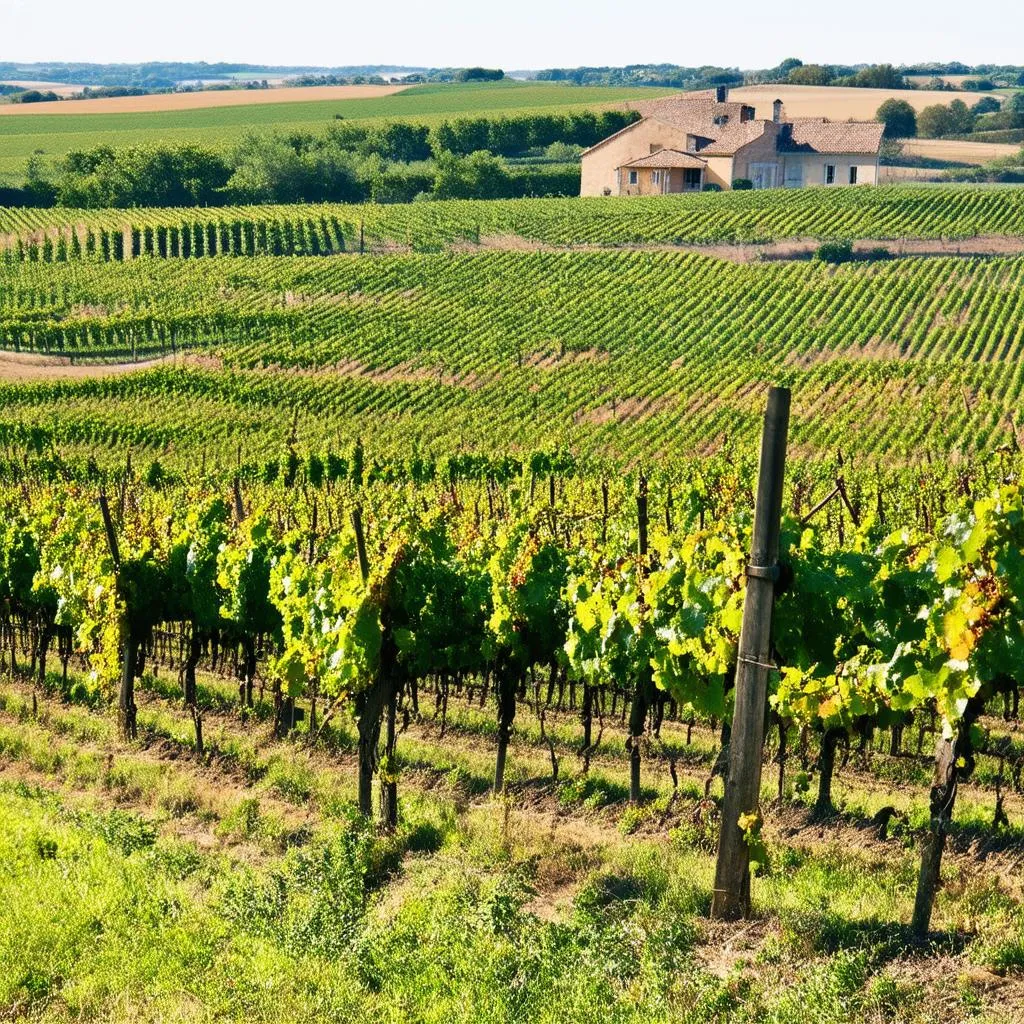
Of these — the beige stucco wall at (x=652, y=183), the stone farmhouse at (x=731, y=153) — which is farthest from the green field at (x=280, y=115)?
the beige stucco wall at (x=652, y=183)

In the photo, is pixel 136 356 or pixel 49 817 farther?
pixel 136 356

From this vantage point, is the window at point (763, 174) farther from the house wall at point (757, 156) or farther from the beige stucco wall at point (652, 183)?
the beige stucco wall at point (652, 183)

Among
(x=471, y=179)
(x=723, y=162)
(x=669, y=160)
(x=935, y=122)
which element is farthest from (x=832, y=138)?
(x=935, y=122)

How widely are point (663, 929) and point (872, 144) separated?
286ft

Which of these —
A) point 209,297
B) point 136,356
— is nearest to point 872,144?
point 209,297

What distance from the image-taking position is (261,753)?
14078 mm

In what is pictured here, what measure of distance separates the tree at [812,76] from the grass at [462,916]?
16102 cm

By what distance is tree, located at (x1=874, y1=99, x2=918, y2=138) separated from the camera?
123688 millimetres

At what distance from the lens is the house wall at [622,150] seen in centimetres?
9200

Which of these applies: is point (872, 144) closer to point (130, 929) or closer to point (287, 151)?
point (287, 151)

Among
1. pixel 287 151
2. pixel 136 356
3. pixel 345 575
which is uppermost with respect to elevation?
pixel 287 151

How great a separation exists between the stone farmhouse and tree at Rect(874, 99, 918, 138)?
3286 centimetres

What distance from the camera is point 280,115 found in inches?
6201

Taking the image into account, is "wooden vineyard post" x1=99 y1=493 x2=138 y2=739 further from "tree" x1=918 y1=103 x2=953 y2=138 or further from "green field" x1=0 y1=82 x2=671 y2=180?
"tree" x1=918 y1=103 x2=953 y2=138
